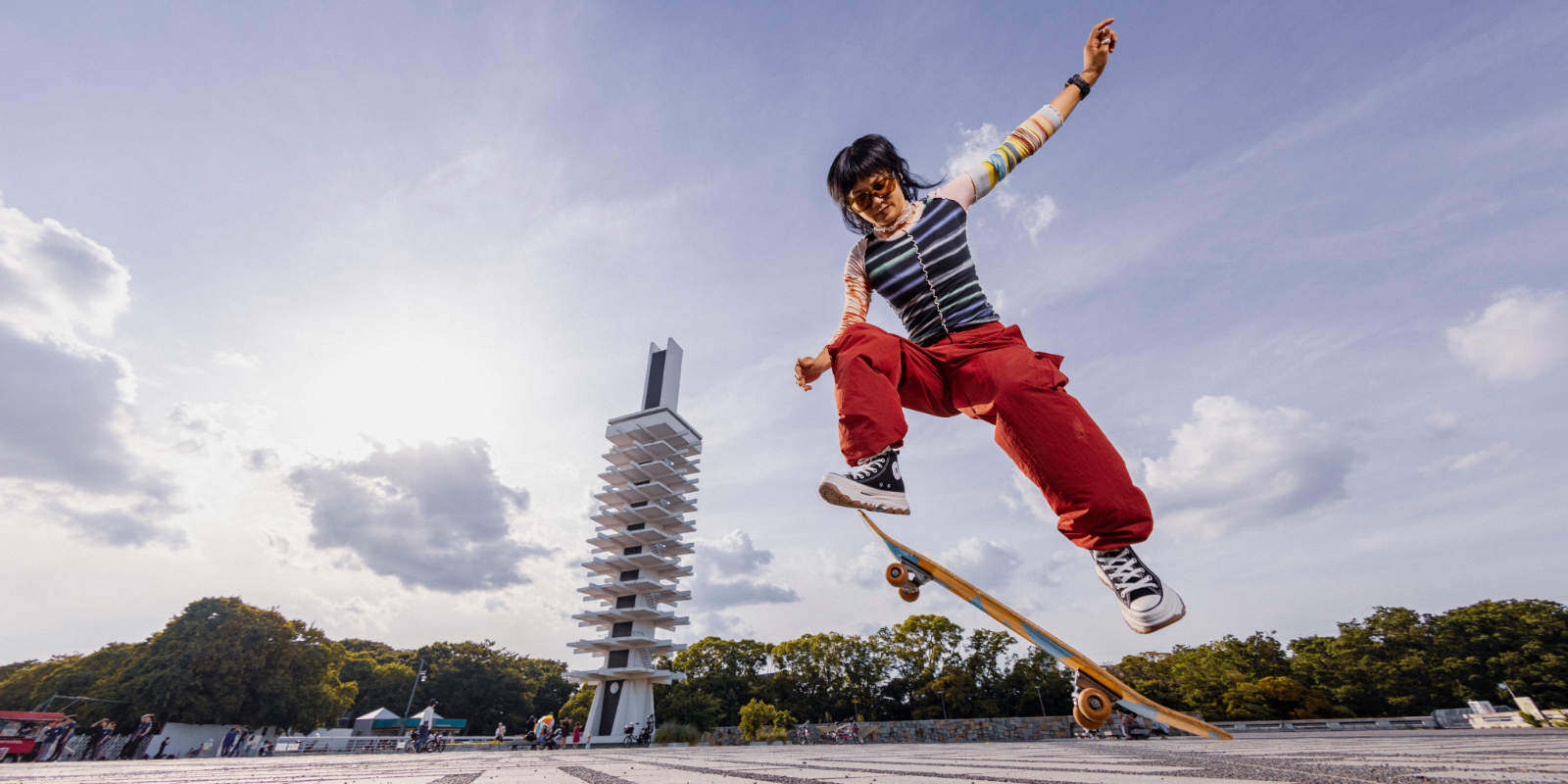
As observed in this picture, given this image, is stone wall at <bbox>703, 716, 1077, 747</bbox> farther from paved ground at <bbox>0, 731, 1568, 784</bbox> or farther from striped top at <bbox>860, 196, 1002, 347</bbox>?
striped top at <bbox>860, 196, 1002, 347</bbox>

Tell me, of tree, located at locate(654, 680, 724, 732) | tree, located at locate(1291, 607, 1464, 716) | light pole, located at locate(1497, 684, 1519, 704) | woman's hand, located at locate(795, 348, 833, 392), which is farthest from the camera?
tree, located at locate(654, 680, 724, 732)

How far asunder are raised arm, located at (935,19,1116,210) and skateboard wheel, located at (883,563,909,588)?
5.34ft

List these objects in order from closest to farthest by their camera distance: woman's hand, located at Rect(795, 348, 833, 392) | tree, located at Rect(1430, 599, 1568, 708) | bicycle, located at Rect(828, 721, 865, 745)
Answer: woman's hand, located at Rect(795, 348, 833, 392)
bicycle, located at Rect(828, 721, 865, 745)
tree, located at Rect(1430, 599, 1568, 708)

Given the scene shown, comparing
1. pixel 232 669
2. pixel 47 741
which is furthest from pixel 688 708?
pixel 47 741

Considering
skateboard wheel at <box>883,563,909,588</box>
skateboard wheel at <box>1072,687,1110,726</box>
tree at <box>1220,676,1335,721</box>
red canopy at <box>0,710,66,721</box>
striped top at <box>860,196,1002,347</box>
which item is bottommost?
red canopy at <box>0,710,66,721</box>

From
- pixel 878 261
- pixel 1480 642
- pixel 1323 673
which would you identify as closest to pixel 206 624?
pixel 878 261

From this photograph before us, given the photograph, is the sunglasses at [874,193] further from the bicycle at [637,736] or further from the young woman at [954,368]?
the bicycle at [637,736]

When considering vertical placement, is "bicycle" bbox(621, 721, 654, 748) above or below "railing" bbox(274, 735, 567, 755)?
above

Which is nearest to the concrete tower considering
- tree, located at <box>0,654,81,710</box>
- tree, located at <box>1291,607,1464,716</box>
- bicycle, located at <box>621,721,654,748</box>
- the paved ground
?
bicycle, located at <box>621,721,654,748</box>

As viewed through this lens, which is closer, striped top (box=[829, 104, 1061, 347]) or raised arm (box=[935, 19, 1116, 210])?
striped top (box=[829, 104, 1061, 347])

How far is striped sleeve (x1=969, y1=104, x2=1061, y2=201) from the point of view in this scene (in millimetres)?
2559

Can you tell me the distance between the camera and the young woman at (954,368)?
167 centimetres

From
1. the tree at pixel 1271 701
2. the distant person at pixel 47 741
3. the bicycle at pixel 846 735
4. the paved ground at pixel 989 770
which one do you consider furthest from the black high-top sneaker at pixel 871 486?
the tree at pixel 1271 701

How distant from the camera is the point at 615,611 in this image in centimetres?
3134
